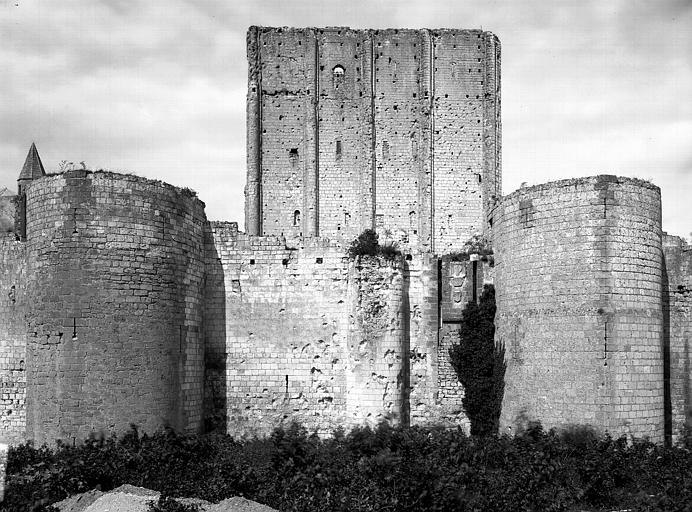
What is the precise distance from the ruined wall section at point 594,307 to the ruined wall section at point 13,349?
1040cm

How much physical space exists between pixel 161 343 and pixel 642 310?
913 cm

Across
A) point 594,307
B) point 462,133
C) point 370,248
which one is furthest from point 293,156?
point 594,307

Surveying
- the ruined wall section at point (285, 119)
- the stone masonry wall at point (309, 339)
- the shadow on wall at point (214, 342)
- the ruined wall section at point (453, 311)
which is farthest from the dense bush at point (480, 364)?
the ruined wall section at point (285, 119)

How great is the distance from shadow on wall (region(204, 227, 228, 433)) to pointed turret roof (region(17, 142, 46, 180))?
25.2 meters

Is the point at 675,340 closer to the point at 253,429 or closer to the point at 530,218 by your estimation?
the point at 530,218

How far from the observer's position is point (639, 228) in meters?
13.2

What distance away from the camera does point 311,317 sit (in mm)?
15266

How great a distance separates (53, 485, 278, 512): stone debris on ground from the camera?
1011 cm

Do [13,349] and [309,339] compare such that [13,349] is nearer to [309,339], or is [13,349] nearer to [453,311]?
[309,339]

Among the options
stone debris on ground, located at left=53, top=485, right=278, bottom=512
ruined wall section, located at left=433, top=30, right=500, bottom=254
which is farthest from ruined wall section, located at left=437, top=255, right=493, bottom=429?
ruined wall section, located at left=433, top=30, right=500, bottom=254

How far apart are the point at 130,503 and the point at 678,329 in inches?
467

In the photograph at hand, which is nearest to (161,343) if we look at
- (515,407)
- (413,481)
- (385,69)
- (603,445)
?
(413,481)

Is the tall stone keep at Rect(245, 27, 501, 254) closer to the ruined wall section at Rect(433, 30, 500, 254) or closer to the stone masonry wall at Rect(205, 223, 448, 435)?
the ruined wall section at Rect(433, 30, 500, 254)

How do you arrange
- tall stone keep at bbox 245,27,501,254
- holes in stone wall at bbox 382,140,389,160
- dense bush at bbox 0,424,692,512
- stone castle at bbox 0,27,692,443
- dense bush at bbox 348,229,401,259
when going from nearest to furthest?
dense bush at bbox 0,424,692,512
stone castle at bbox 0,27,692,443
dense bush at bbox 348,229,401,259
tall stone keep at bbox 245,27,501,254
holes in stone wall at bbox 382,140,389,160
